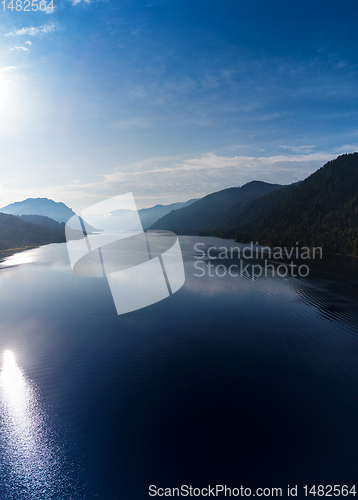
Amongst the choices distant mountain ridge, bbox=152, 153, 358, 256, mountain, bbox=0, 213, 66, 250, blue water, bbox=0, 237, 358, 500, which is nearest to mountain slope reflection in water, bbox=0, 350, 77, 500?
blue water, bbox=0, 237, 358, 500

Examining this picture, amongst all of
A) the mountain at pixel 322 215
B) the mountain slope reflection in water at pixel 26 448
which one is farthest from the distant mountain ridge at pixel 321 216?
the mountain slope reflection in water at pixel 26 448

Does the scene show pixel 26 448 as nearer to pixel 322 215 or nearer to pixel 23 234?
pixel 322 215

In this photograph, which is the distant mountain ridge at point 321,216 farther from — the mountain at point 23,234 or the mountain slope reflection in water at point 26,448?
the mountain at point 23,234

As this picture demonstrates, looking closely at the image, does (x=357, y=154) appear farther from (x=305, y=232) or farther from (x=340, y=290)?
(x=340, y=290)

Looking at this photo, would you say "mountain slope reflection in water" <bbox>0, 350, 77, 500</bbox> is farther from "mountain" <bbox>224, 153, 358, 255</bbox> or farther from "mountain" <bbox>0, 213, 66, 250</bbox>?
"mountain" <bbox>0, 213, 66, 250</bbox>

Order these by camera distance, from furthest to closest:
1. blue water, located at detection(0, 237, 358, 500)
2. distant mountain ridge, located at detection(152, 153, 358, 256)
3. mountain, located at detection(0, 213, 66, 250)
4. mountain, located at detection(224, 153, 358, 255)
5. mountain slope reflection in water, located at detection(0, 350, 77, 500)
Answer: mountain, located at detection(0, 213, 66, 250), mountain, located at detection(224, 153, 358, 255), distant mountain ridge, located at detection(152, 153, 358, 256), blue water, located at detection(0, 237, 358, 500), mountain slope reflection in water, located at detection(0, 350, 77, 500)

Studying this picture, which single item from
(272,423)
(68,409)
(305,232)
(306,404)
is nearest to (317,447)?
(272,423)

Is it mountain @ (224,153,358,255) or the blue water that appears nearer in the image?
the blue water

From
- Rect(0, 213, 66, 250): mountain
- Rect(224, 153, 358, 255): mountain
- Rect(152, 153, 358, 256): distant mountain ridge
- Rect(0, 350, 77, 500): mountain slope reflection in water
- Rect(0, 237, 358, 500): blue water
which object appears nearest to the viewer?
Rect(0, 350, 77, 500): mountain slope reflection in water
